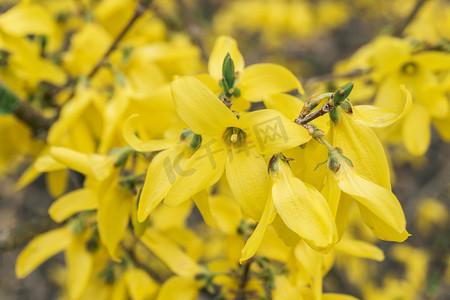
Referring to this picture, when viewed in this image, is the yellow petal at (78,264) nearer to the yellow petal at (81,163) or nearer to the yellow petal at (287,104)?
the yellow petal at (81,163)

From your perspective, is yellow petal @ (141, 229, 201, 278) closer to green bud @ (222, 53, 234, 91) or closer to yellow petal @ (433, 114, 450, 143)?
green bud @ (222, 53, 234, 91)

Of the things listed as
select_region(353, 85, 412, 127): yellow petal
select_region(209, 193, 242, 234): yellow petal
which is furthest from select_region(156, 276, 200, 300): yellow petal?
select_region(353, 85, 412, 127): yellow petal

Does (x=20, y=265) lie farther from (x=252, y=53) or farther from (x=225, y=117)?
(x=252, y=53)

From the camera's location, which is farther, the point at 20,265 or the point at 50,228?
the point at 50,228

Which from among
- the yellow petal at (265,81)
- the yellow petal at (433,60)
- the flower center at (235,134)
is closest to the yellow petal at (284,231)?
the flower center at (235,134)

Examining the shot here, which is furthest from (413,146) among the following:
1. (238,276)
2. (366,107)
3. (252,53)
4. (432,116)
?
(252,53)

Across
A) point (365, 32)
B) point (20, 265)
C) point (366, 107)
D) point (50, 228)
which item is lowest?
point (365, 32)
